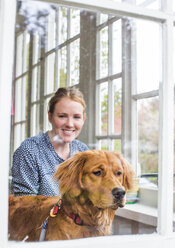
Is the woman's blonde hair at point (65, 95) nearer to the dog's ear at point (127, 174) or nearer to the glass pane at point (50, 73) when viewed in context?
the glass pane at point (50, 73)

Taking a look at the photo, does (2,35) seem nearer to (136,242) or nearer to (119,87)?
(119,87)

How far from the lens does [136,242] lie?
1318 millimetres

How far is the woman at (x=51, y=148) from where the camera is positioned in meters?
1.40

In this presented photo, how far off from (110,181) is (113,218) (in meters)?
0.18

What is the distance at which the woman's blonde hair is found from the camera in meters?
1.50

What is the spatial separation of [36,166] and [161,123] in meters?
0.57

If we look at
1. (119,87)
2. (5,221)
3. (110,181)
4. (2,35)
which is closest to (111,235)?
(110,181)

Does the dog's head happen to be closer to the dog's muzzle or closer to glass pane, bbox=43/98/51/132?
the dog's muzzle

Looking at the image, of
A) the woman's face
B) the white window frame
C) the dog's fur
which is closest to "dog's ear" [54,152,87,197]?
the dog's fur

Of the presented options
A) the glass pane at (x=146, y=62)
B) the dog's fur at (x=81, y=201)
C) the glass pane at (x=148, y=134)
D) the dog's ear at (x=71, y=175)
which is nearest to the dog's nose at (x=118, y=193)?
the dog's fur at (x=81, y=201)

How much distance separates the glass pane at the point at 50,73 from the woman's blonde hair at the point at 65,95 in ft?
0.14

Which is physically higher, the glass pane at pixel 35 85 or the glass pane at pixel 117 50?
the glass pane at pixel 117 50

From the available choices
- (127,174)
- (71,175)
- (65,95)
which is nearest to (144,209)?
(127,174)

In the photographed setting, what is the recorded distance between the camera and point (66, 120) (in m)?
1.49
